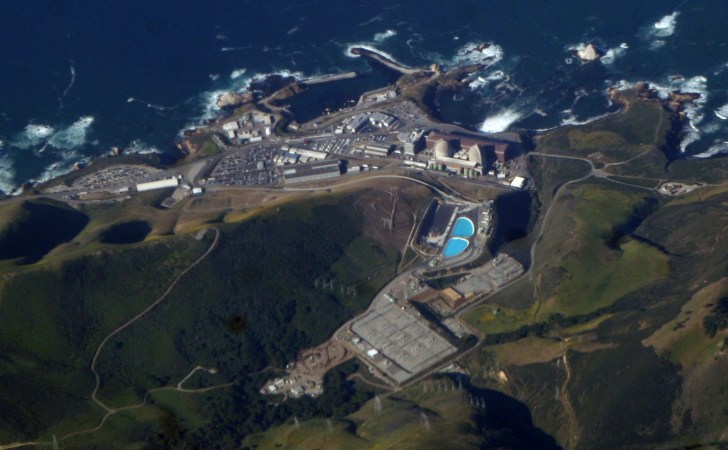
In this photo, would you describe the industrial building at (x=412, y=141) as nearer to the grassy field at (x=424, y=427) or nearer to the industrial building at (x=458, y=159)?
the industrial building at (x=458, y=159)

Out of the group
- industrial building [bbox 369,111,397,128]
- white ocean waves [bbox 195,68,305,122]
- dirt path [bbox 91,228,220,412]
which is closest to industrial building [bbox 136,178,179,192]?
white ocean waves [bbox 195,68,305,122]

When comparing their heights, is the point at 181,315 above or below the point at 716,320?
above

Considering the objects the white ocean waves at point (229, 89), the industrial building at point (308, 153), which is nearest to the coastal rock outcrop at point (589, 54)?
the white ocean waves at point (229, 89)

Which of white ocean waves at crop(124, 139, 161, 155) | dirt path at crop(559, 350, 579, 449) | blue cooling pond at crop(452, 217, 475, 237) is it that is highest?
white ocean waves at crop(124, 139, 161, 155)

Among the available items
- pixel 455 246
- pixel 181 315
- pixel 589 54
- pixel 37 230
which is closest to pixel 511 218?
pixel 455 246

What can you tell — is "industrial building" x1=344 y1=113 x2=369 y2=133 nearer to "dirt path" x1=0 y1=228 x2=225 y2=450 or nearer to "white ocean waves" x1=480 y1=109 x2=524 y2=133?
"white ocean waves" x1=480 y1=109 x2=524 y2=133

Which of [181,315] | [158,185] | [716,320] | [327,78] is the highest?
[158,185]

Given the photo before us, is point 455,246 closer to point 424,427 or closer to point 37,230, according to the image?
point 424,427
